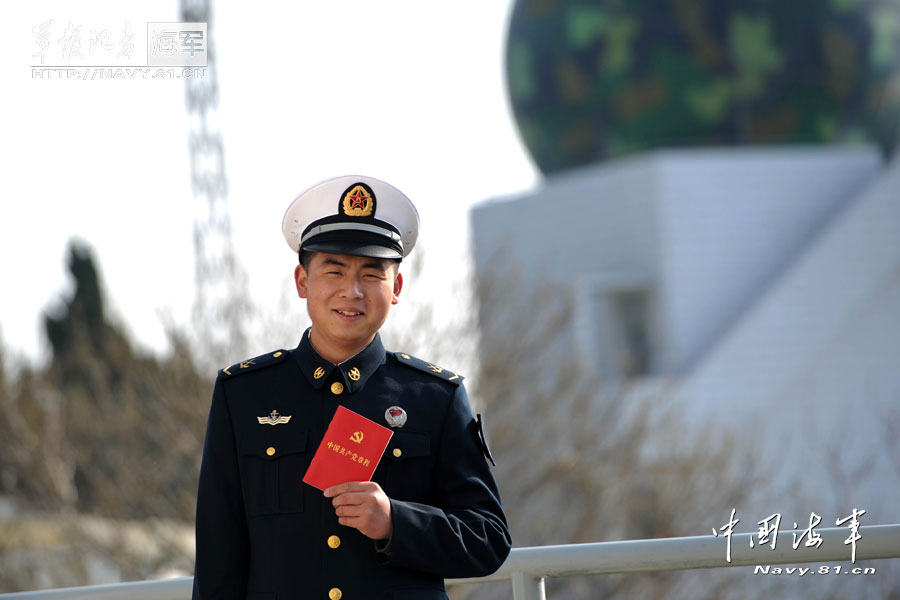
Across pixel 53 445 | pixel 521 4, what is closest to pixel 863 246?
pixel 521 4

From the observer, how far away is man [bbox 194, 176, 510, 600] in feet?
8.73

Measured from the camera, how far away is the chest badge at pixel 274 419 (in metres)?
2.77

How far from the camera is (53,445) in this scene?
52.7 feet

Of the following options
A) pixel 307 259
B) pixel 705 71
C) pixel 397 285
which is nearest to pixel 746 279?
pixel 705 71

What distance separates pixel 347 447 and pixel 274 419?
0.98ft

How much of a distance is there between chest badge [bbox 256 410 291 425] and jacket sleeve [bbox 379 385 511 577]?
329mm

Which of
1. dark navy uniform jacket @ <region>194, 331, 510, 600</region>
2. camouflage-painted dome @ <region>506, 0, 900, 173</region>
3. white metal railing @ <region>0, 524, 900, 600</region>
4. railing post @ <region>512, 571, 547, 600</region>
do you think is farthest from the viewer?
camouflage-painted dome @ <region>506, 0, 900, 173</region>

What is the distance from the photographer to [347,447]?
2.53 meters

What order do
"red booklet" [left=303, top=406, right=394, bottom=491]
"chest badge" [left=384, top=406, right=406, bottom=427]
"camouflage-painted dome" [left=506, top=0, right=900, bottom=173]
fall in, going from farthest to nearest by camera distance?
"camouflage-painted dome" [left=506, top=0, right=900, bottom=173], "chest badge" [left=384, top=406, right=406, bottom=427], "red booklet" [left=303, top=406, right=394, bottom=491]

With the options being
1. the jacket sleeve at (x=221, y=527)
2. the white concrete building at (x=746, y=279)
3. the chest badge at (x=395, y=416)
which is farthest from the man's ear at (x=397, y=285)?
the white concrete building at (x=746, y=279)

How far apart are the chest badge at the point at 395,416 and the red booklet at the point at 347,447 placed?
24 cm

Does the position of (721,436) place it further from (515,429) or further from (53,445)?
(53,445)

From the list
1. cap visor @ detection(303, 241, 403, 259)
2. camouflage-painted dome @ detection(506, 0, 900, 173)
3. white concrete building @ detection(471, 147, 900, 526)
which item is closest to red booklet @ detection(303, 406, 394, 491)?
cap visor @ detection(303, 241, 403, 259)

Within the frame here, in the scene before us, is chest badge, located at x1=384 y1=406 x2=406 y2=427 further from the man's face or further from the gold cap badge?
the gold cap badge
